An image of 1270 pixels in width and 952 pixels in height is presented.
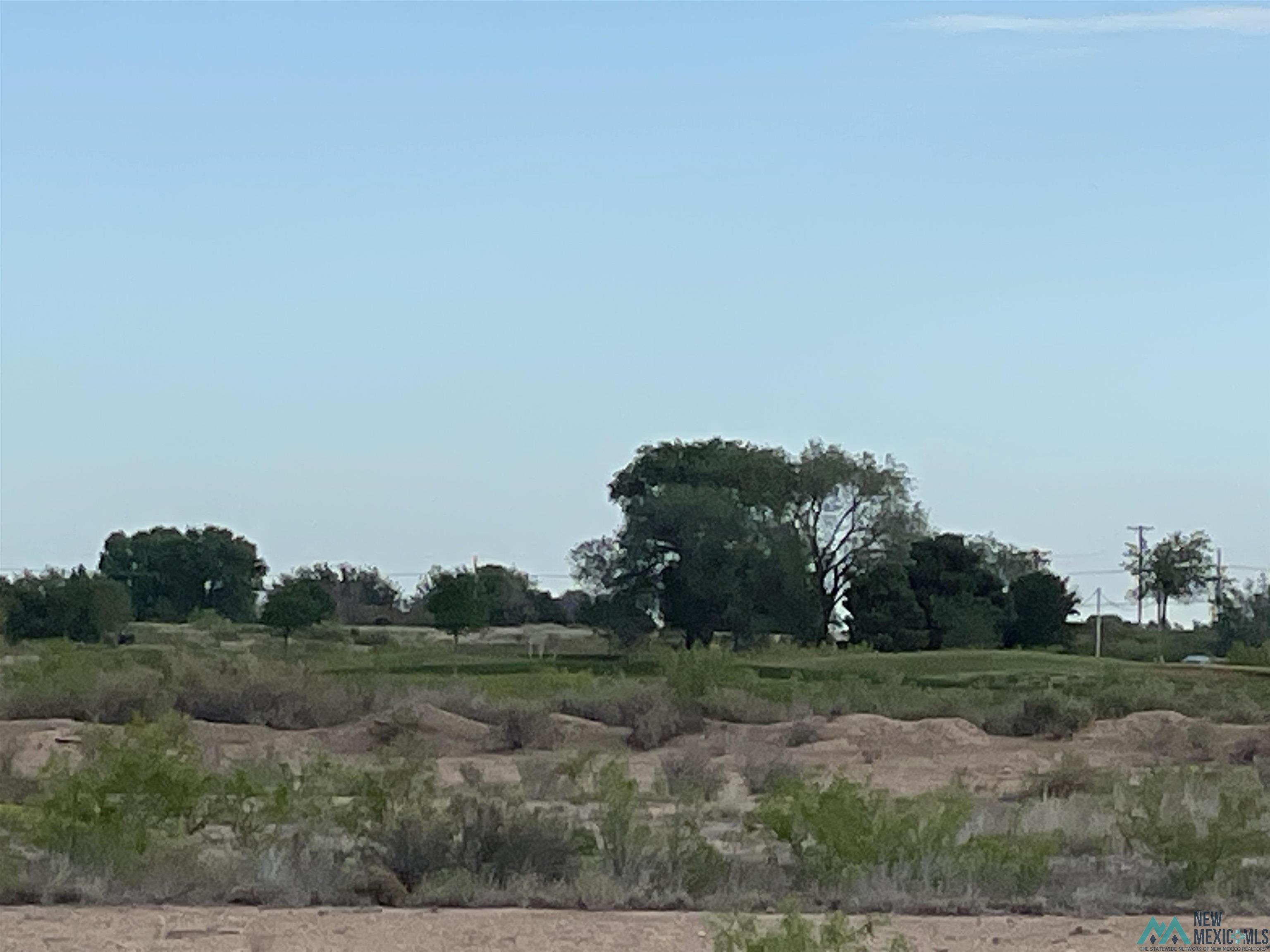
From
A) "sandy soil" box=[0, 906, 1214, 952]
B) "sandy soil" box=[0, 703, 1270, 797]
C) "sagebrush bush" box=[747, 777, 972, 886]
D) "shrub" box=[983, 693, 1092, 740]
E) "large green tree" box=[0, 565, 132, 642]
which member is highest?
"large green tree" box=[0, 565, 132, 642]

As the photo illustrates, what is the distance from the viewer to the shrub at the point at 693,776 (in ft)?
70.4

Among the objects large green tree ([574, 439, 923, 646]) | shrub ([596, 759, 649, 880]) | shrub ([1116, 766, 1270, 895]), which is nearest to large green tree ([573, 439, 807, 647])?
large green tree ([574, 439, 923, 646])

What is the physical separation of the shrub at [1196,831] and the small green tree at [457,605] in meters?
50.4

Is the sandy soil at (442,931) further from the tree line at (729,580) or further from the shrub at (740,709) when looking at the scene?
the tree line at (729,580)

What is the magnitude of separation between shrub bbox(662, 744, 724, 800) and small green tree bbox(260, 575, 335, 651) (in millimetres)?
40443

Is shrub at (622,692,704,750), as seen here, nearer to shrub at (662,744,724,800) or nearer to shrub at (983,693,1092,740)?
shrub at (662,744,724,800)

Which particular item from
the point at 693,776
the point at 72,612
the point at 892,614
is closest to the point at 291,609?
the point at 72,612

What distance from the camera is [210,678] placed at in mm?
36375

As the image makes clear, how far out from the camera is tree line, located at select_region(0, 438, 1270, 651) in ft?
224

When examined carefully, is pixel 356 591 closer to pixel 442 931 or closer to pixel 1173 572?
pixel 1173 572

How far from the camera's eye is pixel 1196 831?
16547 mm

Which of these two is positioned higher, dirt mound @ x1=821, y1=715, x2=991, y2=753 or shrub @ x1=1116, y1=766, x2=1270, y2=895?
dirt mound @ x1=821, y1=715, x2=991, y2=753

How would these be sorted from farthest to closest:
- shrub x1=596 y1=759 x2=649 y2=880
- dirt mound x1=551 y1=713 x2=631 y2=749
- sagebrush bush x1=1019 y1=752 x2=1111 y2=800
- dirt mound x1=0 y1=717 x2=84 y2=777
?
1. dirt mound x1=551 y1=713 x2=631 y2=749
2. dirt mound x1=0 y1=717 x2=84 y2=777
3. sagebrush bush x1=1019 y1=752 x2=1111 y2=800
4. shrub x1=596 y1=759 x2=649 y2=880

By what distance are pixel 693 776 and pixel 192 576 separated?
7790cm
